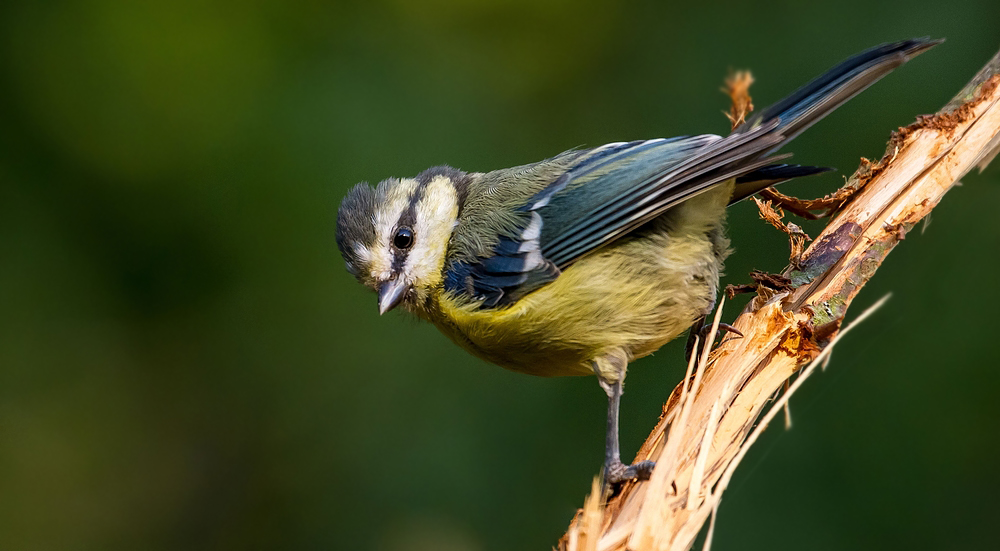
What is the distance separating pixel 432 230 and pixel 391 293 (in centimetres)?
18

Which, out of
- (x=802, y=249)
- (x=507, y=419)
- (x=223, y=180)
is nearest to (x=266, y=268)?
(x=223, y=180)

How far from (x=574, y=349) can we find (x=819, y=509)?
54 centimetres

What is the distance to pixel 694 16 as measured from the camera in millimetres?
2465

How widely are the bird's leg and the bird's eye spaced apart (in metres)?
0.51

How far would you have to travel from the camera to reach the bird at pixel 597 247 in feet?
4.57

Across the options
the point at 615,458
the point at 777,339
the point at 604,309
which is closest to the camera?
the point at 777,339

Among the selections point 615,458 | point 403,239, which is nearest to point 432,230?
point 403,239

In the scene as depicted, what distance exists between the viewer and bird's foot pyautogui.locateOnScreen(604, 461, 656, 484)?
1.14 metres

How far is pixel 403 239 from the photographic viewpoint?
167cm

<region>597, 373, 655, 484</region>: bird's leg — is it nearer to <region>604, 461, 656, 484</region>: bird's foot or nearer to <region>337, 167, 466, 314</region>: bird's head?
<region>604, 461, 656, 484</region>: bird's foot

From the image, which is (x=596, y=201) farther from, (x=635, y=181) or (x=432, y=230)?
(x=432, y=230)

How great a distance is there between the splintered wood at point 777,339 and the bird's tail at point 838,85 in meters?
0.11

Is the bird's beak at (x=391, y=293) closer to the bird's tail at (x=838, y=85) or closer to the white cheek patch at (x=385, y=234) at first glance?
the white cheek patch at (x=385, y=234)

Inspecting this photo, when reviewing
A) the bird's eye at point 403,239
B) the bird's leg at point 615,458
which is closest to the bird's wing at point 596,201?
the bird's eye at point 403,239
